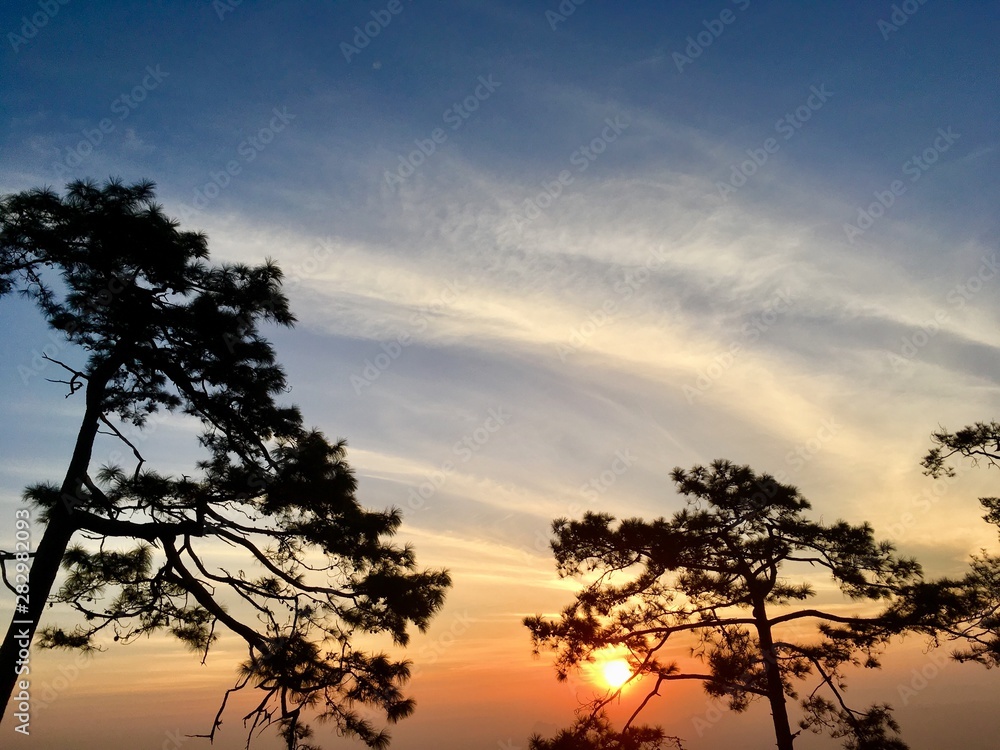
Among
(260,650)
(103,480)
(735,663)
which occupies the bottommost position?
(735,663)

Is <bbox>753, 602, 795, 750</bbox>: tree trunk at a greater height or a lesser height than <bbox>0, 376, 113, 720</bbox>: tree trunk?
lesser

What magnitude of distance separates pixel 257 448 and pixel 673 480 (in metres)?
8.36

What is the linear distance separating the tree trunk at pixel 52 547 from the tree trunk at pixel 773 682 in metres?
10.5

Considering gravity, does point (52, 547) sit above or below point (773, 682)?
above

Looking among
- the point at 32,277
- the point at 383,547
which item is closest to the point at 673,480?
the point at 383,547

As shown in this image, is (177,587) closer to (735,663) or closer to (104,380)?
(104,380)

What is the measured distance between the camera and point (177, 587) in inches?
273

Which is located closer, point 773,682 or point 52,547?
point 52,547

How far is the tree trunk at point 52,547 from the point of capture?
562 cm

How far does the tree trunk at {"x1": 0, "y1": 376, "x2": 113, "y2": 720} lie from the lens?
5617 mm

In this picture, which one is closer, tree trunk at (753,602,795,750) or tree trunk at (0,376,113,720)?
tree trunk at (0,376,113,720)

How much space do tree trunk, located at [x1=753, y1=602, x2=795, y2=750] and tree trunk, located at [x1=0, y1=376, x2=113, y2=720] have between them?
1046 cm

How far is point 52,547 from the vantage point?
6.18m

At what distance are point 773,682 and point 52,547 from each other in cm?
1081
